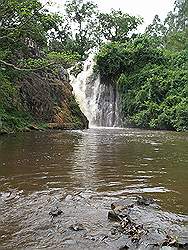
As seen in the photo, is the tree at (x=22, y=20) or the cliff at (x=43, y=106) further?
the cliff at (x=43, y=106)

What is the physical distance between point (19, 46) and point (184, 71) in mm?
17691

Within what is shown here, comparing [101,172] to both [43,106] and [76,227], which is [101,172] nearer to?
[76,227]

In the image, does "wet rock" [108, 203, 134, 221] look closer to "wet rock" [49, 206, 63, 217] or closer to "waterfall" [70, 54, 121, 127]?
"wet rock" [49, 206, 63, 217]

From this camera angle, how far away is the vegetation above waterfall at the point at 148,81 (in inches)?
1048

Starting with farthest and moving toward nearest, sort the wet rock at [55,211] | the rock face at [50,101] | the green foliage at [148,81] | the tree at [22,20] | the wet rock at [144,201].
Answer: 1. the green foliage at [148,81]
2. the rock face at [50,101]
3. the tree at [22,20]
4. the wet rock at [144,201]
5. the wet rock at [55,211]

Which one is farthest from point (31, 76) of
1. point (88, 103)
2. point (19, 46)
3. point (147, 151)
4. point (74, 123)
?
point (147, 151)

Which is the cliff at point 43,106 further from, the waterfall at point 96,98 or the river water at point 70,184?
the river water at point 70,184

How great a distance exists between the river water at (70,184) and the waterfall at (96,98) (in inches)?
810

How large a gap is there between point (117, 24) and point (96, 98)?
14.3m

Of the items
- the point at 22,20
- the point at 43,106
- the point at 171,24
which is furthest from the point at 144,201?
the point at 171,24

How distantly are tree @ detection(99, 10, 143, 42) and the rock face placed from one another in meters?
19.1

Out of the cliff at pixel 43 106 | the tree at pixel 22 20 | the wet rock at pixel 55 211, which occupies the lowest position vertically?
the wet rock at pixel 55 211

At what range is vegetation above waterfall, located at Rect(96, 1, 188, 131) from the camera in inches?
1048

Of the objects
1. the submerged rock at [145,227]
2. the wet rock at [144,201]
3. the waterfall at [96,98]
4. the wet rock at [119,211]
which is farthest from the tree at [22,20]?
the waterfall at [96,98]
